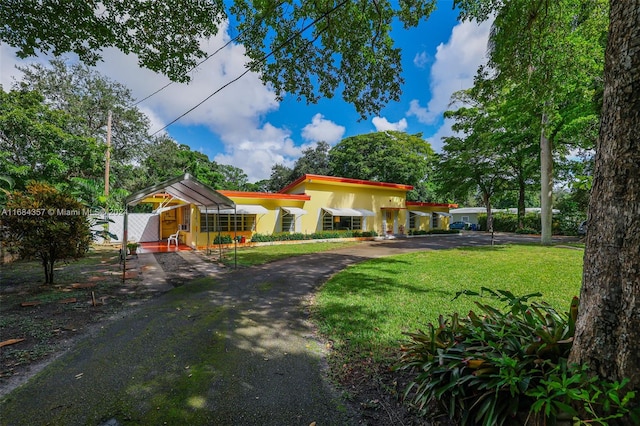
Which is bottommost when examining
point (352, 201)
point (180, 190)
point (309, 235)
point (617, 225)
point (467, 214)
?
point (309, 235)

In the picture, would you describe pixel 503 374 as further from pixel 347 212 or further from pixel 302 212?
pixel 347 212

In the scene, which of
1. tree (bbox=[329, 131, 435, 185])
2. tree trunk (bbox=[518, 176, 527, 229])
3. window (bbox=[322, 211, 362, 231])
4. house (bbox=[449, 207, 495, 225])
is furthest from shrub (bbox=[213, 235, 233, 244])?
house (bbox=[449, 207, 495, 225])

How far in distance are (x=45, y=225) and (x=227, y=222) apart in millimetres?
9556

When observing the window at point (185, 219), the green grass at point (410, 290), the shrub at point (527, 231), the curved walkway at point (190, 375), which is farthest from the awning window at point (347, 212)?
the shrub at point (527, 231)

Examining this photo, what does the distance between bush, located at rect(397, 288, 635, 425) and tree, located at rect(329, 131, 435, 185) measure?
24721 millimetres

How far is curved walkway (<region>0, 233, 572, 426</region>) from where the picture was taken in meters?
2.23

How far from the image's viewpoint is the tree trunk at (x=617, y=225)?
4.90 ft

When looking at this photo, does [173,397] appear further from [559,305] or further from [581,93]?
[581,93]

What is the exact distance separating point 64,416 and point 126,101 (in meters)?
24.0

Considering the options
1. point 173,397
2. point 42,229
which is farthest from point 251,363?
point 42,229

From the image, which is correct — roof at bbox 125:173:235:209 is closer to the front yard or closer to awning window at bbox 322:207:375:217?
the front yard

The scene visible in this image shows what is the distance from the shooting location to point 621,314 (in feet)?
5.03

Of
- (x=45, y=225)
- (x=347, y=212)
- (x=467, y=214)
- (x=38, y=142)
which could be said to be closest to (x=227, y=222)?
(x=347, y=212)

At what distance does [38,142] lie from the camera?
1262cm
